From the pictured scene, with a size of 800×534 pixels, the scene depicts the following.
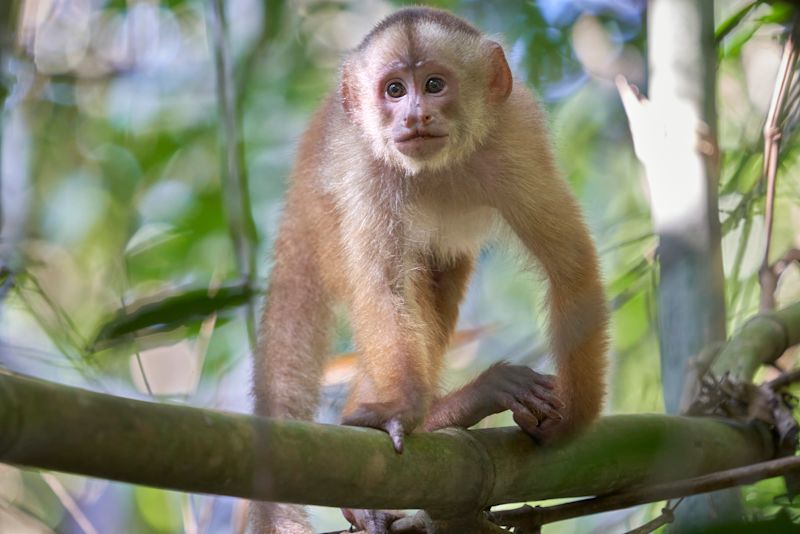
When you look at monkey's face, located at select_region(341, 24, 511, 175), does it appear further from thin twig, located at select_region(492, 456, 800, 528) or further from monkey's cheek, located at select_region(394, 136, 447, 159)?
thin twig, located at select_region(492, 456, 800, 528)

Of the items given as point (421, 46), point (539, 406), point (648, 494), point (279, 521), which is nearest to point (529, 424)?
point (539, 406)

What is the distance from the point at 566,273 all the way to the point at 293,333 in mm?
1378

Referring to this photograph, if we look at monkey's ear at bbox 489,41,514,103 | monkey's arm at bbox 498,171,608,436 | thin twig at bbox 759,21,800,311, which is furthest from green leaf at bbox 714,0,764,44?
monkey's ear at bbox 489,41,514,103

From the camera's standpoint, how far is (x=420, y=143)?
426 cm

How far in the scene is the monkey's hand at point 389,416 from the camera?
114 inches

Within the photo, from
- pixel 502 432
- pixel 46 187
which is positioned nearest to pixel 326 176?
pixel 46 187

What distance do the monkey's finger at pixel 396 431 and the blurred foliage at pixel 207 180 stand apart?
0.56 metres

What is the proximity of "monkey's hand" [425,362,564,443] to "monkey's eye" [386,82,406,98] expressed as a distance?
1410mm

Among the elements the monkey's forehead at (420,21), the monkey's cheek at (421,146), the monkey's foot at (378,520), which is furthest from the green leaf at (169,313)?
the monkey's forehead at (420,21)

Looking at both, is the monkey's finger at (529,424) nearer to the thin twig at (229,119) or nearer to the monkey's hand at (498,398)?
the monkey's hand at (498,398)

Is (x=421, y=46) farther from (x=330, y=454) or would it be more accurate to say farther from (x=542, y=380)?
(x=330, y=454)

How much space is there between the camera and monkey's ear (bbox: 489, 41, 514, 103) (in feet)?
14.6

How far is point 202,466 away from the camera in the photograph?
5.87 ft

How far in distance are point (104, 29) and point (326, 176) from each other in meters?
1.32
